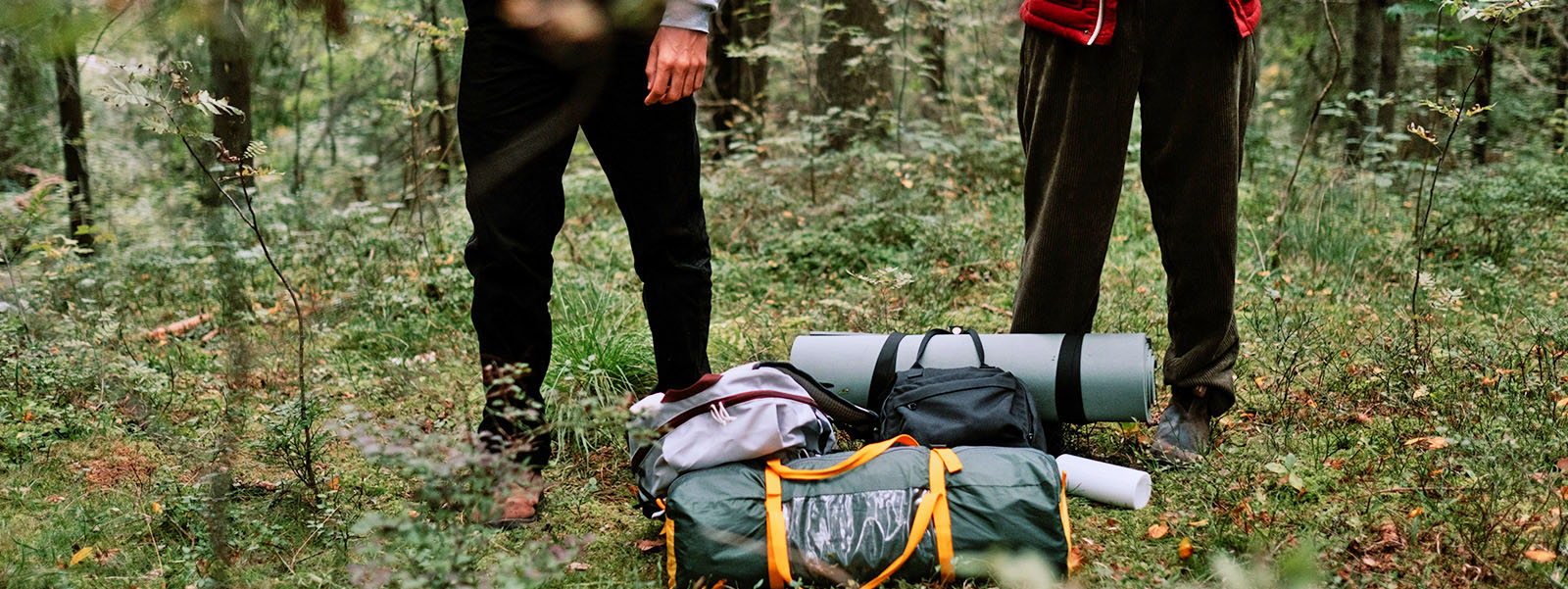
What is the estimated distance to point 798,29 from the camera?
33.5 ft

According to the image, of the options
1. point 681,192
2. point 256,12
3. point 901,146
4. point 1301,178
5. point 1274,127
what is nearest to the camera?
point 256,12

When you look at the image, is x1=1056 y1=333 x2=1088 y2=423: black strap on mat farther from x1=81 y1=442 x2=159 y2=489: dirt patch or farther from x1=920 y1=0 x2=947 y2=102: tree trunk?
x1=920 y1=0 x2=947 y2=102: tree trunk

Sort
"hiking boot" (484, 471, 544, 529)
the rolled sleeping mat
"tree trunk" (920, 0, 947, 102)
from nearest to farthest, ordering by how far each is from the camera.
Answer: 1. "hiking boot" (484, 471, 544, 529)
2. the rolled sleeping mat
3. "tree trunk" (920, 0, 947, 102)

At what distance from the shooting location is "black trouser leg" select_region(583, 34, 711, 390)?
8.07 ft

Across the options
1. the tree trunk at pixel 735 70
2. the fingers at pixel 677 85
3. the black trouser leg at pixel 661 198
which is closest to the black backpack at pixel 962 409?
the black trouser leg at pixel 661 198

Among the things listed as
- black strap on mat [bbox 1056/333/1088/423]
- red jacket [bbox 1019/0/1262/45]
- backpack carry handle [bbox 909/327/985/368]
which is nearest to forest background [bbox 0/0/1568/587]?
black strap on mat [bbox 1056/333/1088/423]

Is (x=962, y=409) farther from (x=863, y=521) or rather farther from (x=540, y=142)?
(x=540, y=142)

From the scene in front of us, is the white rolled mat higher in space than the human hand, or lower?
lower

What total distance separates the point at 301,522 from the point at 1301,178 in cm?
596

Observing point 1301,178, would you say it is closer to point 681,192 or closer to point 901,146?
point 901,146

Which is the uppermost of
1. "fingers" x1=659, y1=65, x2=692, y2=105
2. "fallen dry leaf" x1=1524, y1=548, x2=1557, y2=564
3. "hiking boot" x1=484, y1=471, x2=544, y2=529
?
"fingers" x1=659, y1=65, x2=692, y2=105

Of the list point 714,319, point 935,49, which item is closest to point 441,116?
point 714,319

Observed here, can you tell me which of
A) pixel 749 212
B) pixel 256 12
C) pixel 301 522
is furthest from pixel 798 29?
pixel 256 12

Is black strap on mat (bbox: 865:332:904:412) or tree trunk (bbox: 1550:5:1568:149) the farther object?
tree trunk (bbox: 1550:5:1568:149)
